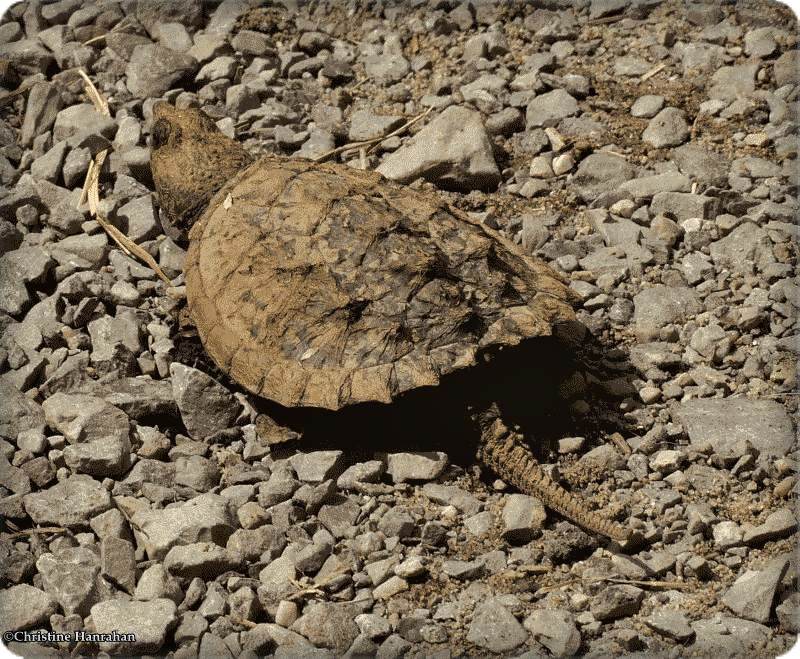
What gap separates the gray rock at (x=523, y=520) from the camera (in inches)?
138

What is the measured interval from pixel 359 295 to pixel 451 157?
1.40 meters

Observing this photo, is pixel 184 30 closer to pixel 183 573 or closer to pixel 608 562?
pixel 183 573

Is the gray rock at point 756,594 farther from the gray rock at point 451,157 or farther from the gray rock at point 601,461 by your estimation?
the gray rock at point 451,157

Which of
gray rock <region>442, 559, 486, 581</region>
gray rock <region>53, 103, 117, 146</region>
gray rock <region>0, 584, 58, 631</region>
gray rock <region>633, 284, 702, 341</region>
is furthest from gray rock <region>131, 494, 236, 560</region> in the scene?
gray rock <region>53, 103, 117, 146</region>

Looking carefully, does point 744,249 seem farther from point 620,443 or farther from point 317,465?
point 317,465

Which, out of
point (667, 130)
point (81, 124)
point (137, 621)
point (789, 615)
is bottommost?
point (789, 615)

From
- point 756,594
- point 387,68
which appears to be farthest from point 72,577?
point 387,68

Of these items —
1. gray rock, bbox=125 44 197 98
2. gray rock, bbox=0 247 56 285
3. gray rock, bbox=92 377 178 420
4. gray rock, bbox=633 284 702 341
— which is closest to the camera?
gray rock, bbox=92 377 178 420

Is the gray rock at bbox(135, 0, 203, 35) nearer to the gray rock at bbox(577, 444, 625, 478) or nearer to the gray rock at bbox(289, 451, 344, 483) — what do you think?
the gray rock at bbox(289, 451, 344, 483)

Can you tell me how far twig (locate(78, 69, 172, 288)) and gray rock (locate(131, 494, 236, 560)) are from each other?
134 cm

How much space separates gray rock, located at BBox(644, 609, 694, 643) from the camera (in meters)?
3.19

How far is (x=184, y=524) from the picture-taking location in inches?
139

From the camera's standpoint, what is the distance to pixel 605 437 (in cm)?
391

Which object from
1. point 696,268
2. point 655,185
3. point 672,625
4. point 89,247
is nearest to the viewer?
point 672,625
